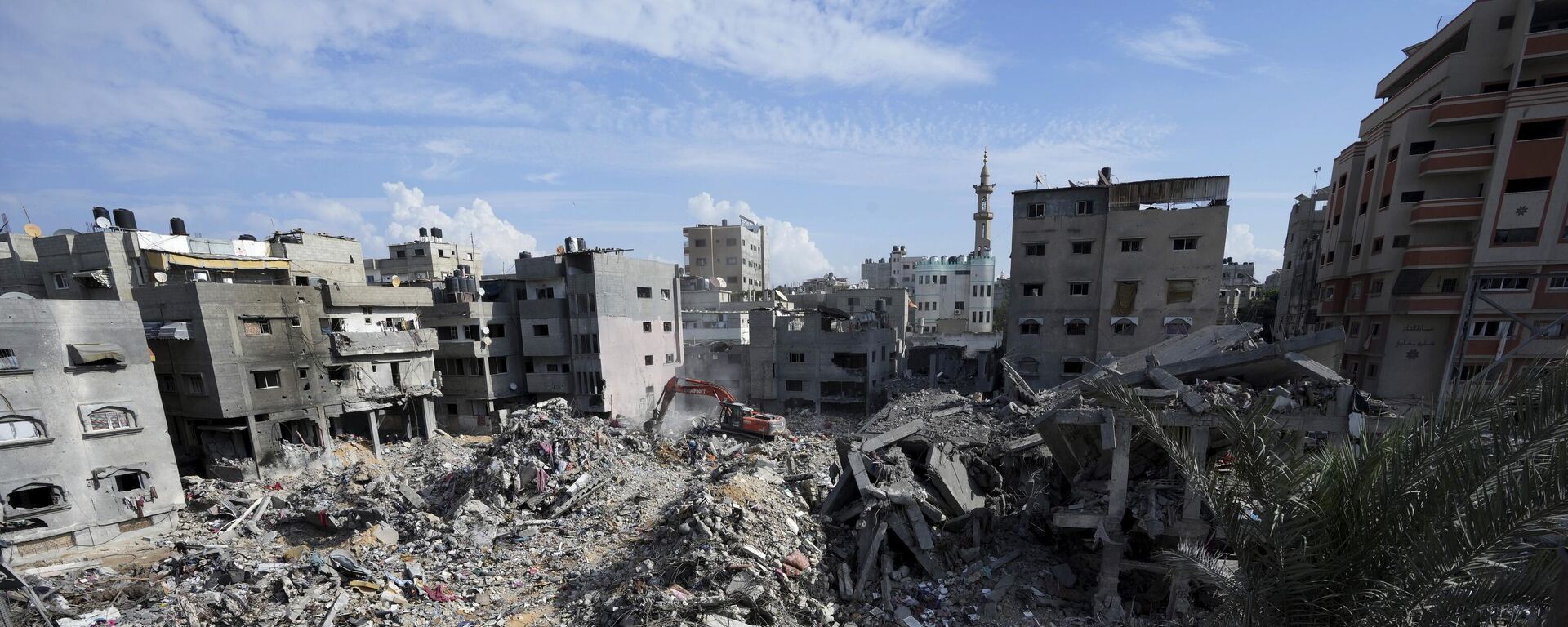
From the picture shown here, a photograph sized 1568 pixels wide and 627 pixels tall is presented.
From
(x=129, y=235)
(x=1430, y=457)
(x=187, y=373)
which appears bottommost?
(x=187, y=373)

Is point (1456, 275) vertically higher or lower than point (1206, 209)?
lower

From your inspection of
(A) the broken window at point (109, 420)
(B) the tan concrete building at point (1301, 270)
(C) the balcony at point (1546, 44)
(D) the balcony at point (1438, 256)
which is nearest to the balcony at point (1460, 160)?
(D) the balcony at point (1438, 256)

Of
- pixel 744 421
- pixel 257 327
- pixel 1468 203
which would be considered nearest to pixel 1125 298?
pixel 1468 203

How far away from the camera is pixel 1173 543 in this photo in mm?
9227

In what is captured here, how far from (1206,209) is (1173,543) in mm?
20571

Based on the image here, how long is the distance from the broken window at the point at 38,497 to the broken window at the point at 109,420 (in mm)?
1609

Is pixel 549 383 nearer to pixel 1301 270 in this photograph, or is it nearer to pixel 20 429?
pixel 20 429

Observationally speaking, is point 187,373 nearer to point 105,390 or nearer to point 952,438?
point 105,390

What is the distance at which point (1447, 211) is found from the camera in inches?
781

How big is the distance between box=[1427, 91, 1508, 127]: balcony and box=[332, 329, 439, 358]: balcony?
42273 millimetres

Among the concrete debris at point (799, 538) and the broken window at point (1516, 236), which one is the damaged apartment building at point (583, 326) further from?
the broken window at point (1516, 236)

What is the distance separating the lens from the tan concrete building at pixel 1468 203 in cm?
1841

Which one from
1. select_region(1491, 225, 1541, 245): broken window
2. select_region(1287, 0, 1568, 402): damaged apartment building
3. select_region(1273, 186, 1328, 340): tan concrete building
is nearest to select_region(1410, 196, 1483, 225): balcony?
select_region(1287, 0, 1568, 402): damaged apartment building

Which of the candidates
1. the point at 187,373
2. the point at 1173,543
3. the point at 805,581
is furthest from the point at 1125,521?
the point at 187,373
